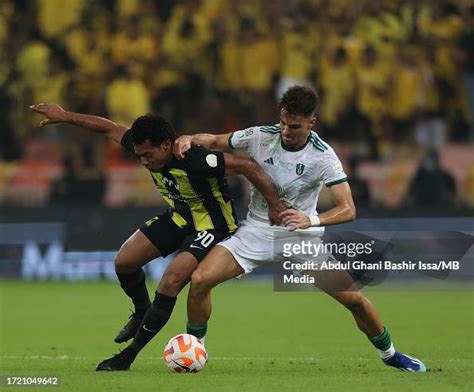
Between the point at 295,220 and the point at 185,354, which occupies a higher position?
the point at 295,220

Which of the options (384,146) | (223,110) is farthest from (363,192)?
(223,110)

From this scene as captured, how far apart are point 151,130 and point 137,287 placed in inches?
58.8

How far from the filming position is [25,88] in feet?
63.3

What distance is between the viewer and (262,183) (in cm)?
835

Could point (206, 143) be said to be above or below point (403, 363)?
above

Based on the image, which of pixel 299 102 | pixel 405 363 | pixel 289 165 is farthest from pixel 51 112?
pixel 405 363

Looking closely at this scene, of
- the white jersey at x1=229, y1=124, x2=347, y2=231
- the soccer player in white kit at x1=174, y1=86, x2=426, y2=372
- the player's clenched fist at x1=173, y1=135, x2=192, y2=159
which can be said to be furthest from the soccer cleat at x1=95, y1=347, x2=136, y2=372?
the player's clenched fist at x1=173, y1=135, x2=192, y2=159

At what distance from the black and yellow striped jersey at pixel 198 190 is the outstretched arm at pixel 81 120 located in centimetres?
13

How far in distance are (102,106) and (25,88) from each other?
135cm

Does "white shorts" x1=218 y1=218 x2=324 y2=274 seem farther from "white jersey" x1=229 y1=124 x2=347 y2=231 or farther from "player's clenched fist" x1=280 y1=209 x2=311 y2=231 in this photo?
"player's clenched fist" x1=280 y1=209 x2=311 y2=231

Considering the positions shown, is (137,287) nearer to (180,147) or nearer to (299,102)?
(180,147)

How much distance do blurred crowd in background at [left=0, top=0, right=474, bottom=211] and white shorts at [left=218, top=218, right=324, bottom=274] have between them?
9.37 meters

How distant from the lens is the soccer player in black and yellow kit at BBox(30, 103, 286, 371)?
836cm

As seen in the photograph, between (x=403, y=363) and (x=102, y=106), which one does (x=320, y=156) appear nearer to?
(x=403, y=363)
